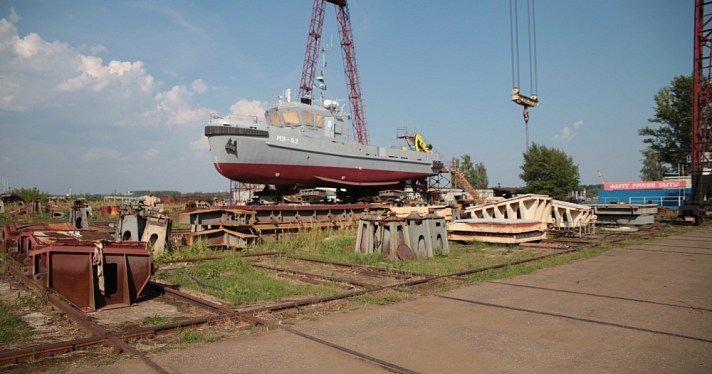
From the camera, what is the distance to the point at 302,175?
61.3ft

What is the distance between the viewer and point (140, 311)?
525 centimetres

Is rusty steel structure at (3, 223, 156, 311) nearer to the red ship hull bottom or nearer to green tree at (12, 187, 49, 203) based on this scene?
the red ship hull bottom

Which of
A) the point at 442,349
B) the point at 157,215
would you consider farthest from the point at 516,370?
the point at 157,215

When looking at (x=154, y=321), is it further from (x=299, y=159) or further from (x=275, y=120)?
(x=275, y=120)

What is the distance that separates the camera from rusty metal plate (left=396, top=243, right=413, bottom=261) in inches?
359

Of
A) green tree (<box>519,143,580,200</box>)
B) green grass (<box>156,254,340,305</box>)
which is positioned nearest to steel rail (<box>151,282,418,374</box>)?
green grass (<box>156,254,340,305</box>)

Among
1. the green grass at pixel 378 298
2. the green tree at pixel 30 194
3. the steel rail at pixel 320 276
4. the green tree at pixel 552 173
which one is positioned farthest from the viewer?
the green tree at pixel 552 173

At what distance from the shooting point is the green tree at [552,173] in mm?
54188

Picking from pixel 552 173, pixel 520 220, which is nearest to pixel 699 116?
pixel 520 220

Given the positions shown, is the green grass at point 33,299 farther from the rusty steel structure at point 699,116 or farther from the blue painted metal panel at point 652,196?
the blue painted metal panel at point 652,196

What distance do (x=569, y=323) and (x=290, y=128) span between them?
1610 centimetres

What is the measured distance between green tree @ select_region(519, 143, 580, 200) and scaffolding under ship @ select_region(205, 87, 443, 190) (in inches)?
1410

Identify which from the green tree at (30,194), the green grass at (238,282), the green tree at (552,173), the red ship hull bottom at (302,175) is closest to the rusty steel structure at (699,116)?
the red ship hull bottom at (302,175)

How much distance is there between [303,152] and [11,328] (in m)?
14.4
